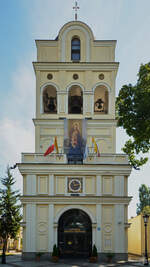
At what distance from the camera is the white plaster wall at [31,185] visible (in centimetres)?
2978

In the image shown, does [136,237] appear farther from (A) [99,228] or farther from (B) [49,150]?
(B) [49,150]

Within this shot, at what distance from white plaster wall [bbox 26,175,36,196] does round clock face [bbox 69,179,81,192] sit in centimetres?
321

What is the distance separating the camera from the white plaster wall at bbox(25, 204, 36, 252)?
28797 mm

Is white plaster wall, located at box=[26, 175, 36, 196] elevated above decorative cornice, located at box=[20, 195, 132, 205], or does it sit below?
above

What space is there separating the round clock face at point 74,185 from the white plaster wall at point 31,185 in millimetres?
3212

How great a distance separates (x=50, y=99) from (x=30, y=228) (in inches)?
520

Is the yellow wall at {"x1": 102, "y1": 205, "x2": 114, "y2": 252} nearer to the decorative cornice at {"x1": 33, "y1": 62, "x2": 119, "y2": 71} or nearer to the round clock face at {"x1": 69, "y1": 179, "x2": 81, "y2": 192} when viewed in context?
the round clock face at {"x1": 69, "y1": 179, "x2": 81, "y2": 192}

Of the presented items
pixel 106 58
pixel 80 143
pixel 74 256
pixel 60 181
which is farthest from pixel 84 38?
pixel 74 256

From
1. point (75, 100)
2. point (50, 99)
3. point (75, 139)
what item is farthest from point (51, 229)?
point (75, 100)

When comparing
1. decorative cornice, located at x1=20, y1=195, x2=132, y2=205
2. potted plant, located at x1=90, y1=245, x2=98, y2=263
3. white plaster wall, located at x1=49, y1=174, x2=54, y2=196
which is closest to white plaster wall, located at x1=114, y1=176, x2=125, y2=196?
decorative cornice, located at x1=20, y1=195, x2=132, y2=205

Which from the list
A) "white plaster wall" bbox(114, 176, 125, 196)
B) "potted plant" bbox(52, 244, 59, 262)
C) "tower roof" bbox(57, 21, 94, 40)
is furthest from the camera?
"tower roof" bbox(57, 21, 94, 40)

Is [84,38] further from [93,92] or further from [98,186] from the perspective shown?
[98,186]

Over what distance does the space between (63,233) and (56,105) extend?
41.6 feet

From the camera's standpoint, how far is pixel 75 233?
2941 centimetres
